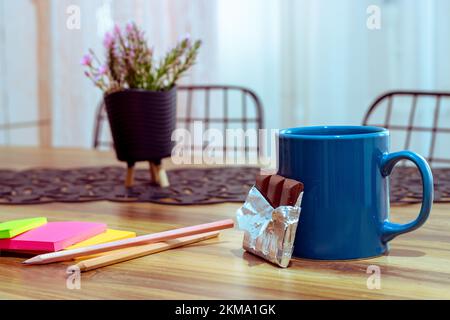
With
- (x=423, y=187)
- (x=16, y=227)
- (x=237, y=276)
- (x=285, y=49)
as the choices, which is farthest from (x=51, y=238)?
(x=285, y=49)

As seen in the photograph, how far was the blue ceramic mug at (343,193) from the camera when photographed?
0.69 meters

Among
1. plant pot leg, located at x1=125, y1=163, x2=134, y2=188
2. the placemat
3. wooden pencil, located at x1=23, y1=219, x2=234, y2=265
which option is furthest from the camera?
Result: plant pot leg, located at x1=125, y1=163, x2=134, y2=188

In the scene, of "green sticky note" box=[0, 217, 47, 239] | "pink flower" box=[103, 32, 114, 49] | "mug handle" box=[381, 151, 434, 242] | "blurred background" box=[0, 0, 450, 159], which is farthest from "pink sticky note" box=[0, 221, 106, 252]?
"blurred background" box=[0, 0, 450, 159]

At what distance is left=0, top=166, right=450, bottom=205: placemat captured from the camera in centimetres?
110

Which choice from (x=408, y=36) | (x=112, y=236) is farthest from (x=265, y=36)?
(x=112, y=236)

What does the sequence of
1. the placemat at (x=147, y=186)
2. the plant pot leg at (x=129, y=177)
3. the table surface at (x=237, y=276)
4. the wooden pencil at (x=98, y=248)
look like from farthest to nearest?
the plant pot leg at (x=129, y=177) < the placemat at (x=147, y=186) < the wooden pencil at (x=98, y=248) < the table surface at (x=237, y=276)

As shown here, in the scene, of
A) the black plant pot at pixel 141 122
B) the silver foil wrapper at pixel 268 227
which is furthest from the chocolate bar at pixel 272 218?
the black plant pot at pixel 141 122

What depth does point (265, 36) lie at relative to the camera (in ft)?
8.68

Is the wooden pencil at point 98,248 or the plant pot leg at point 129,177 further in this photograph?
the plant pot leg at point 129,177

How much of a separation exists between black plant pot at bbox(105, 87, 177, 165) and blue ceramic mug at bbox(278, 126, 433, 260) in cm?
50

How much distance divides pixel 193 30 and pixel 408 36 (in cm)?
81

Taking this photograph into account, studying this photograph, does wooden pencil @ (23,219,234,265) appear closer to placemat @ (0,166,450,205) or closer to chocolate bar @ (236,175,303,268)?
chocolate bar @ (236,175,303,268)

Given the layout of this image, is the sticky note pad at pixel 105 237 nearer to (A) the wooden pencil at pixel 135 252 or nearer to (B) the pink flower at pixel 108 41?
(A) the wooden pencil at pixel 135 252

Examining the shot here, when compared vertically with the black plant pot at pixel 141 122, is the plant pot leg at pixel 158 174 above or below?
below
